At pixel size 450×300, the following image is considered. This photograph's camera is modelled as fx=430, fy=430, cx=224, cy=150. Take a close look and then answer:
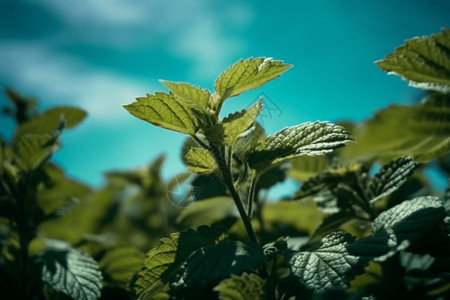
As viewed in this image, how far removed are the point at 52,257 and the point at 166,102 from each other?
0.87 meters

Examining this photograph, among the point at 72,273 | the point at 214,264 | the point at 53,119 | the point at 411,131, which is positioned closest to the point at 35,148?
the point at 53,119

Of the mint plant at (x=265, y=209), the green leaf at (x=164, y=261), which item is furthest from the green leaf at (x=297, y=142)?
the green leaf at (x=164, y=261)

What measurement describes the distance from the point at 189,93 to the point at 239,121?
0.49 feet

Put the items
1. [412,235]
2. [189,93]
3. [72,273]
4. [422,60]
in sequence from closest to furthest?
[412,235], [189,93], [422,60], [72,273]

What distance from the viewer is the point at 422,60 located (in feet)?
4.06

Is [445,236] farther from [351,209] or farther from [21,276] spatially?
[21,276]

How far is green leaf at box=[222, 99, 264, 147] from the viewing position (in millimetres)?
1114

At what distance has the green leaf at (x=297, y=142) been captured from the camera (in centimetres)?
107

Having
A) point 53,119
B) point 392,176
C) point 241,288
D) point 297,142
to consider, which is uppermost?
point 53,119

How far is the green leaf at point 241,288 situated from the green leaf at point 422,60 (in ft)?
2.32

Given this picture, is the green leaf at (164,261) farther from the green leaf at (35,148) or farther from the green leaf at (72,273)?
the green leaf at (35,148)

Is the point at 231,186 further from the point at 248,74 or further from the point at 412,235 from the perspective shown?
the point at 412,235

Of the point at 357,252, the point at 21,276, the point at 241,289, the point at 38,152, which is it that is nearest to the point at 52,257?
the point at 21,276

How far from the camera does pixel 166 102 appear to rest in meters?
1.12
